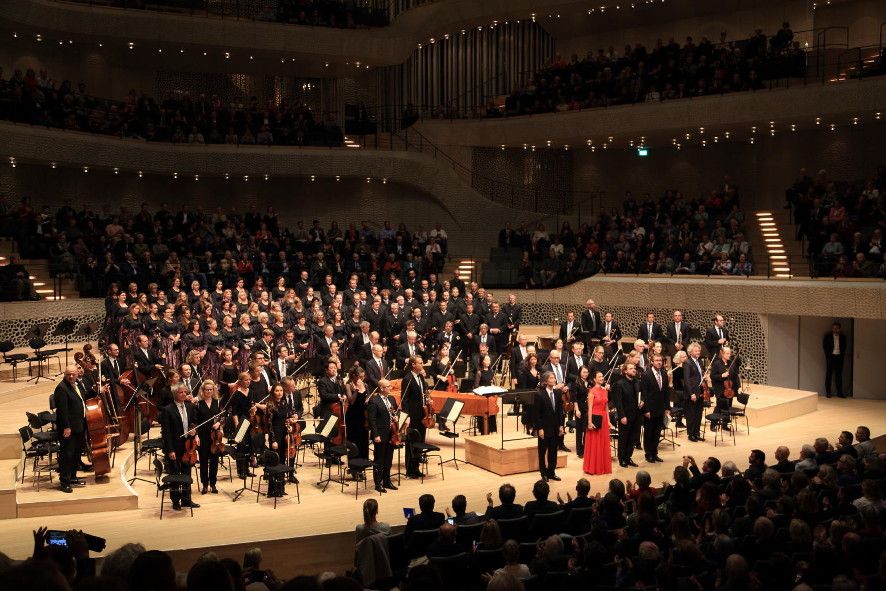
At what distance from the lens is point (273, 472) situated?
1228cm

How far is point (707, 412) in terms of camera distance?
719 inches

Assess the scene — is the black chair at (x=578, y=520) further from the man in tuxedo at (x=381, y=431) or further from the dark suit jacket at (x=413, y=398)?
the dark suit jacket at (x=413, y=398)

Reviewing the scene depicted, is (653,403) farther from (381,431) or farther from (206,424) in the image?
(206,424)

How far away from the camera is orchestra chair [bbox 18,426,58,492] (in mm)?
12867

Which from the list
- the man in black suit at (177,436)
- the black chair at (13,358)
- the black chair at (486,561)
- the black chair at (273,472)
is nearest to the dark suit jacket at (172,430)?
the man in black suit at (177,436)

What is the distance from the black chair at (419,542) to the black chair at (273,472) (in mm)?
3377

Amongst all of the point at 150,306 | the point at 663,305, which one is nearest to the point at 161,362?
the point at 150,306

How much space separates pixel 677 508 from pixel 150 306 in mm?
11994

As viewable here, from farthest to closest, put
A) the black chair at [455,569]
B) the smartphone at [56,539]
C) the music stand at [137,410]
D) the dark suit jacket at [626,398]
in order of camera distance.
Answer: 1. the dark suit jacket at [626,398]
2. the music stand at [137,410]
3. the black chair at [455,569]
4. the smartphone at [56,539]

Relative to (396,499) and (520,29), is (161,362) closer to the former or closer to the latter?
(396,499)

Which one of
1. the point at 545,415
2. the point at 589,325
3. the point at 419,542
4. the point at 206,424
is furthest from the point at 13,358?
the point at 419,542

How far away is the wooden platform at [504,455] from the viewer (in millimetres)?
14305

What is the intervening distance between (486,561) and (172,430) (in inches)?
220

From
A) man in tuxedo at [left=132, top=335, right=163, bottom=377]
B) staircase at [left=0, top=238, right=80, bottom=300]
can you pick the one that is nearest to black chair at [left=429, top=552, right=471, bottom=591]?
man in tuxedo at [left=132, top=335, right=163, bottom=377]
